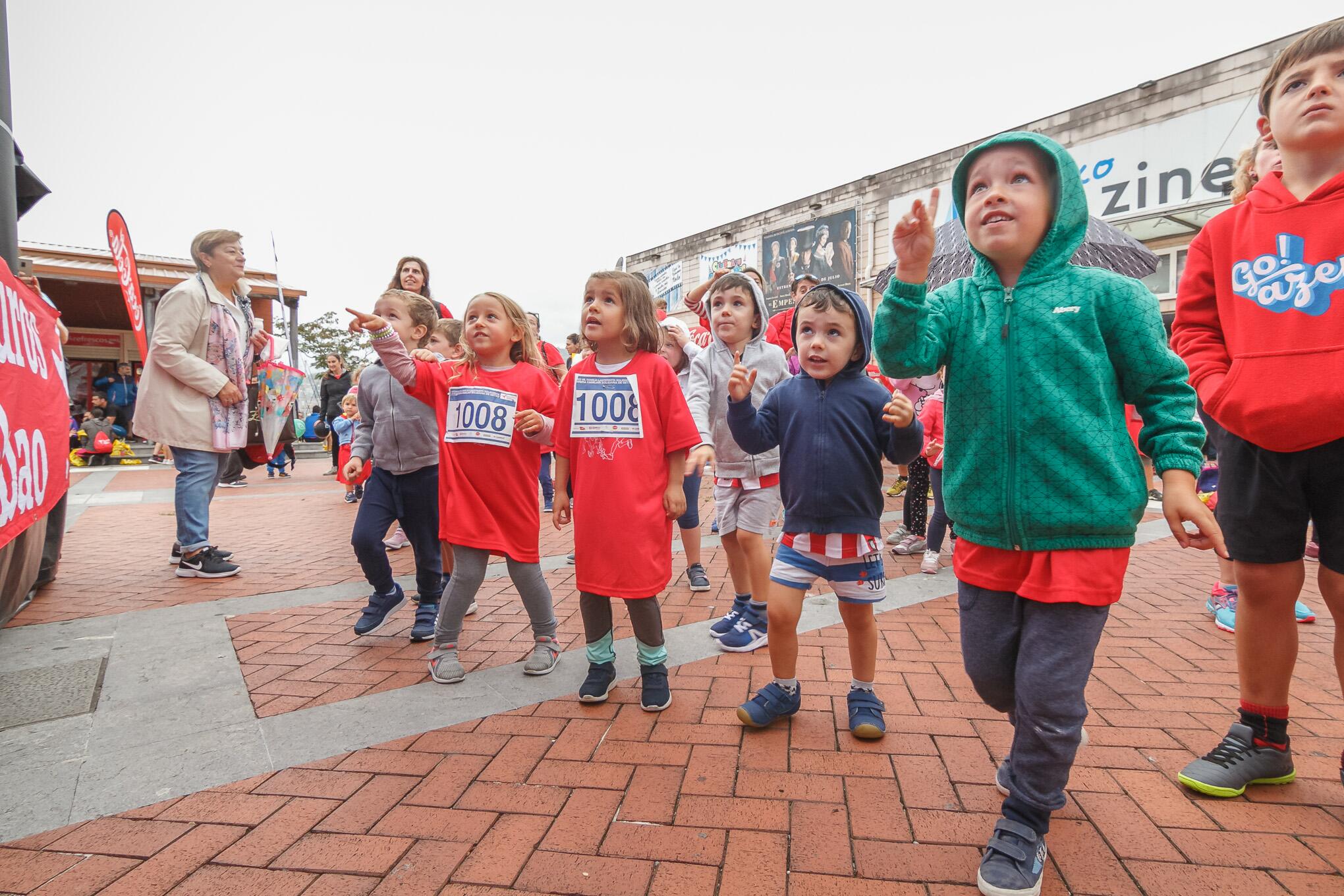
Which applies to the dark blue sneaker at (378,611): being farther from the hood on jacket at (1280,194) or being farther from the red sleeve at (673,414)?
the hood on jacket at (1280,194)

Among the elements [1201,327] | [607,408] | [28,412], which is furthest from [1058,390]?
[28,412]

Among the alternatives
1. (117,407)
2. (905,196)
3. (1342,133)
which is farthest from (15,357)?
(905,196)

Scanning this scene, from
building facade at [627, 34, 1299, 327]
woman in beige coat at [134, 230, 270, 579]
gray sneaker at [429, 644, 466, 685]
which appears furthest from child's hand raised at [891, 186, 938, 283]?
building facade at [627, 34, 1299, 327]

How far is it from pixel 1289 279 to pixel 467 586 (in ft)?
9.45

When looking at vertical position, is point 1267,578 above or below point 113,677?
above

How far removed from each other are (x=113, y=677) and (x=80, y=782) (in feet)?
3.03

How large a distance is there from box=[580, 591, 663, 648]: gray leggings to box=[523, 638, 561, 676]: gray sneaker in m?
0.33

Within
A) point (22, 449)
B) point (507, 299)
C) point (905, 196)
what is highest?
point (905, 196)

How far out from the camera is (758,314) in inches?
134

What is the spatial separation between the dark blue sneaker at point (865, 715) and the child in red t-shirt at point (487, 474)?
125cm

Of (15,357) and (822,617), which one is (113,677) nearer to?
(15,357)

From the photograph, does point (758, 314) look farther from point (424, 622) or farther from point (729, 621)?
point (424, 622)

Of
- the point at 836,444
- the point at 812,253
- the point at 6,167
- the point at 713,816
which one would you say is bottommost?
the point at 713,816

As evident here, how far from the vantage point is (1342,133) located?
167 centimetres
